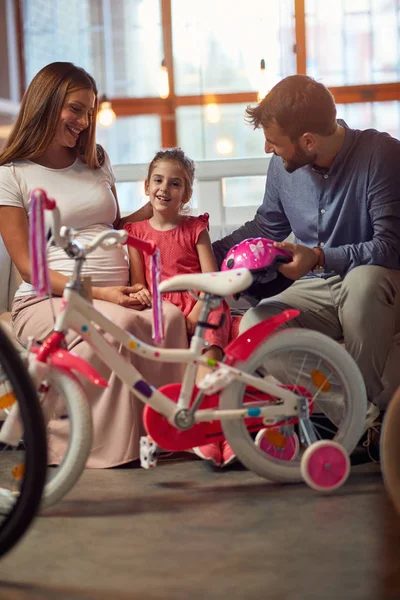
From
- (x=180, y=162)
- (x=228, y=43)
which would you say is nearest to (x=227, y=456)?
(x=180, y=162)

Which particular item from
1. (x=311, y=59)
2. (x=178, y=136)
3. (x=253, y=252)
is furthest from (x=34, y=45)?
(x=253, y=252)

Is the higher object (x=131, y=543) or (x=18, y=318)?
(x=18, y=318)

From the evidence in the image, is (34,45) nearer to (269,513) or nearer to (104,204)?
(104,204)

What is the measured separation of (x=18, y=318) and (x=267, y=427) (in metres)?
0.82

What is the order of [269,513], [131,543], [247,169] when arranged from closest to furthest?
[131,543] → [269,513] → [247,169]

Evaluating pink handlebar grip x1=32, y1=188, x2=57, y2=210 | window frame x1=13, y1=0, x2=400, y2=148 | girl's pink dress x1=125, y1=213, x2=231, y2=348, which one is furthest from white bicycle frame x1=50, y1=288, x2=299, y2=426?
window frame x1=13, y1=0, x2=400, y2=148

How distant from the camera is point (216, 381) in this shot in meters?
1.98

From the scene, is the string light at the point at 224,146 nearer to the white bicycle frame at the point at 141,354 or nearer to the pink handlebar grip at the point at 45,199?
the white bicycle frame at the point at 141,354

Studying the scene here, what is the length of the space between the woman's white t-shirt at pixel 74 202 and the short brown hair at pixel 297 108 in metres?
0.55

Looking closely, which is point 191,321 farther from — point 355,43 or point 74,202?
point 355,43

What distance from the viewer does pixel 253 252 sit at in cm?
206

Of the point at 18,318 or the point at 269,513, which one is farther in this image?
the point at 18,318

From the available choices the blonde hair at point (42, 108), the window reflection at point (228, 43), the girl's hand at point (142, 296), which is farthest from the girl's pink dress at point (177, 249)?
the window reflection at point (228, 43)

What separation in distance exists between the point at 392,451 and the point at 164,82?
5662mm
